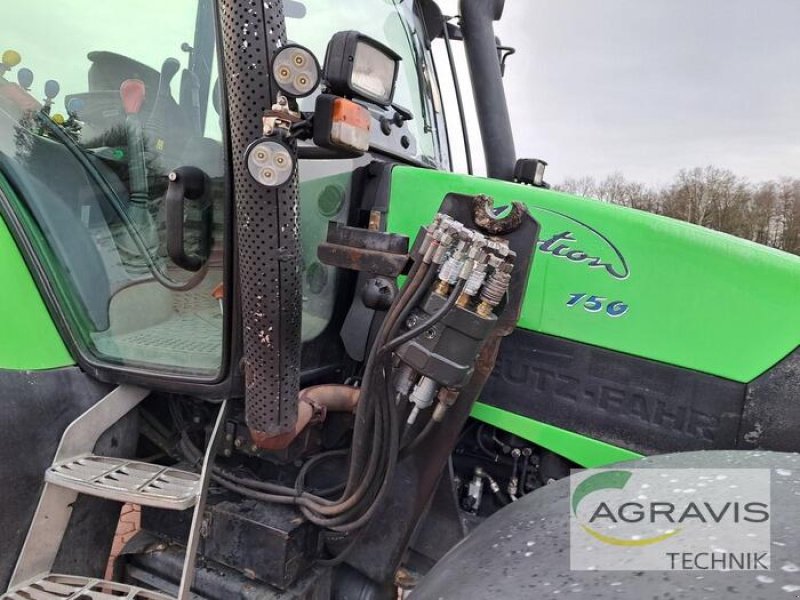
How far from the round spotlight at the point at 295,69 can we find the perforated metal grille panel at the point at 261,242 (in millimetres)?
70

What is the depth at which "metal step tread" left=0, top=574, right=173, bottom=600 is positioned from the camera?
1.42 meters

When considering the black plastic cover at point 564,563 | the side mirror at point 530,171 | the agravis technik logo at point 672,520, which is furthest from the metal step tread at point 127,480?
the side mirror at point 530,171

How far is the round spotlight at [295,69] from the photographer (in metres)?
1.16

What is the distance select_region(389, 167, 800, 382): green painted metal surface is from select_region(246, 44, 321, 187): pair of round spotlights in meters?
0.58

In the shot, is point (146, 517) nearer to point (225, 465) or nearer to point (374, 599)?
point (225, 465)

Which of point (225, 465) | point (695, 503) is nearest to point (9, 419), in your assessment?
point (225, 465)

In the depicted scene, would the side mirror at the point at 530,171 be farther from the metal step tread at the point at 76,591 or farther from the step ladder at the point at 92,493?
the metal step tread at the point at 76,591

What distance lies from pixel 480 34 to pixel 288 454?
161 centimetres

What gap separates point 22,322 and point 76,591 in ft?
2.21

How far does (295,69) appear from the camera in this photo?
3.82 ft

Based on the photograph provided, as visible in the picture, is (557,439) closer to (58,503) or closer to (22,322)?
(58,503)

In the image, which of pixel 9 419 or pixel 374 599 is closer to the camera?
pixel 9 419

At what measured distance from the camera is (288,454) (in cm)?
161

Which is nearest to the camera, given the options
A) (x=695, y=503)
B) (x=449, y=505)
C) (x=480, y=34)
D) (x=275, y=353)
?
(x=695, y=503)
